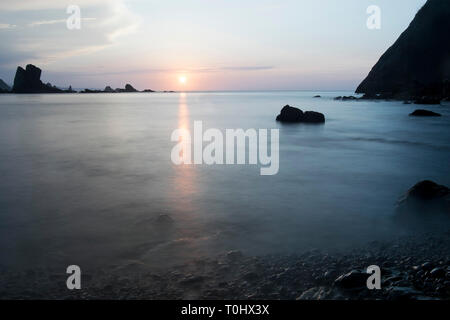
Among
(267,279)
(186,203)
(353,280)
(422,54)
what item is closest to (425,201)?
(353,280)

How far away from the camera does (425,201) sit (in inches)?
321

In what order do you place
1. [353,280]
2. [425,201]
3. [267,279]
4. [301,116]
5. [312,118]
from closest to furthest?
[353,280], [267,279], [425,201], [312,118], [301,116]

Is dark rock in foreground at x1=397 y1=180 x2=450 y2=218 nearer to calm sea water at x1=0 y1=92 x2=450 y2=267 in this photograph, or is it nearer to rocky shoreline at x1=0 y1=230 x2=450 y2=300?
calm sea water at x1=0 y1=92 x2=450 y2=267

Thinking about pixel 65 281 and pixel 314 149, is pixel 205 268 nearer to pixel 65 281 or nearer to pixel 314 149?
pixel 65 281

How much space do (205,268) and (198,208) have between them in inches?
135

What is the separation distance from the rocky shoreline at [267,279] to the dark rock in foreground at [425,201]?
5.77 feet

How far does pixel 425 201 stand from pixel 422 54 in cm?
12043

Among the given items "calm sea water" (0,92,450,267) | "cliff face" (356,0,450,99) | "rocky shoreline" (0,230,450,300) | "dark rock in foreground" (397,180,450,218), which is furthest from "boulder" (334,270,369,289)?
"cliff face" (356,0,450,99)

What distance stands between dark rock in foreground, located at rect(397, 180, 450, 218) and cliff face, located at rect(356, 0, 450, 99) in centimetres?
10215

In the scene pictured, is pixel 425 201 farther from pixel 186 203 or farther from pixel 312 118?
pixel 312 118

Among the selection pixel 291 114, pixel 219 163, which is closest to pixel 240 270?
pixel 219 163

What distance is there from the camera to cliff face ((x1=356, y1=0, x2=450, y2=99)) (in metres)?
106

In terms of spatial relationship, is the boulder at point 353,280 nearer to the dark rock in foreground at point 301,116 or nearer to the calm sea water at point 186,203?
the calm sea water at point 186,203

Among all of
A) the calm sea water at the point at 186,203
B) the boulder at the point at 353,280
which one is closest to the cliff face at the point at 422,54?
the calm sea water at the point at 186,203
